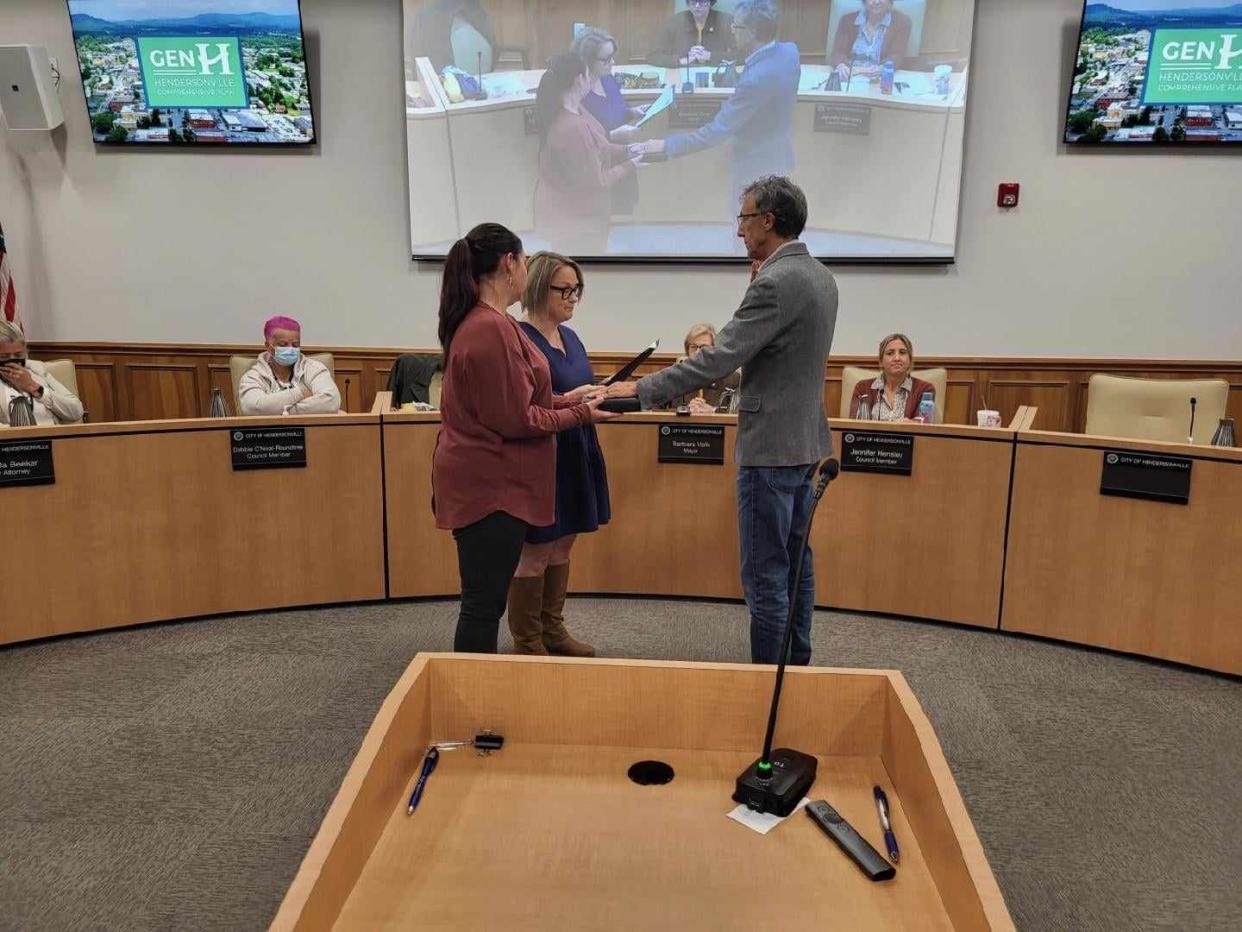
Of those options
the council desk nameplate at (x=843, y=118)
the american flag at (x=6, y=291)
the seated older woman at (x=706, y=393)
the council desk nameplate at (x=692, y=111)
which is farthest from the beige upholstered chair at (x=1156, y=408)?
the american flag at (x=6, y=291)

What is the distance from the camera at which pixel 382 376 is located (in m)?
5.62

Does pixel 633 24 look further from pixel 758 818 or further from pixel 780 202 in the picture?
pixel 758 818

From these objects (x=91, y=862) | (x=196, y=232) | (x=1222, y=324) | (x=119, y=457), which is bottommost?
(x=91, y=862)

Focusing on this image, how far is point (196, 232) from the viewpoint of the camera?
5.52 meters

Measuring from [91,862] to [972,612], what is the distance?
3053 millimetres

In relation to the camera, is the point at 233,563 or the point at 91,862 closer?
the point at 91,862

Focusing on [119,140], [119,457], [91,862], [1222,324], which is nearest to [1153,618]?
[1222,324]

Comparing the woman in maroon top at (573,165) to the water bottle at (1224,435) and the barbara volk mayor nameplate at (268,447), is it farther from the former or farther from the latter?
the water bottle at (1224,435)

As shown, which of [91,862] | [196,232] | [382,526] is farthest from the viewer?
[196,232]

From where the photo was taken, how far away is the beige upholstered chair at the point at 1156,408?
4180mm

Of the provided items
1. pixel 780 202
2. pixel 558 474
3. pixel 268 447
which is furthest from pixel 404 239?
pixel 780 202

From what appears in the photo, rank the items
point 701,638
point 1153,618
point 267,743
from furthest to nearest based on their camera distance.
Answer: point 701,638 → point 1153,618 → point 267,743

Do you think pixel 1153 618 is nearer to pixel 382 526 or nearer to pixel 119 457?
pixel 382 526

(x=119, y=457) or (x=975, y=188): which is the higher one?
(x=975, y=188)
